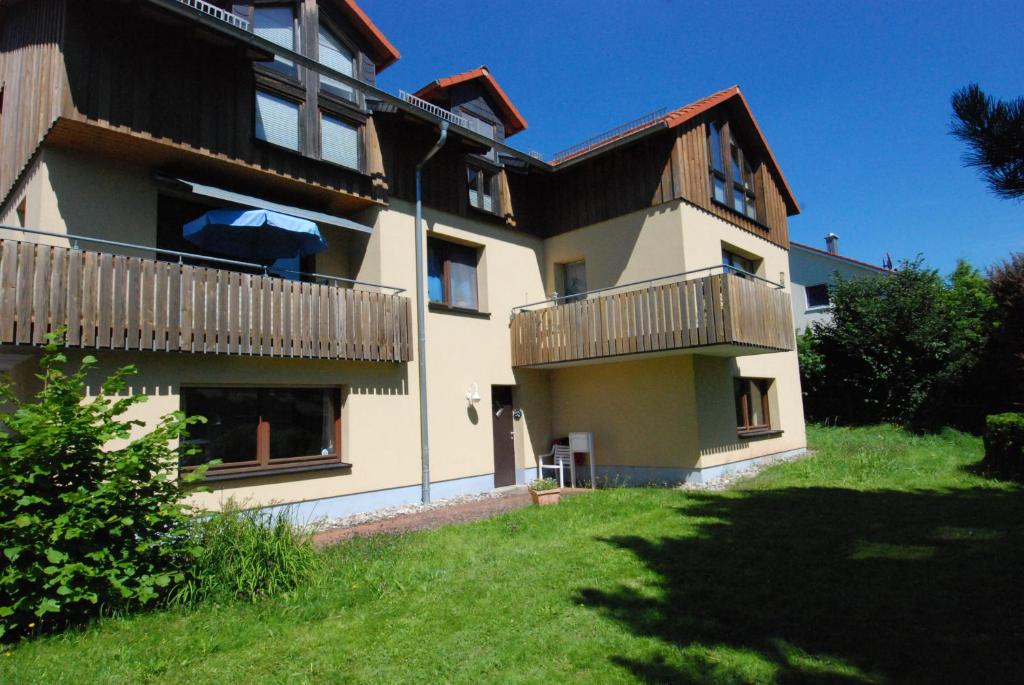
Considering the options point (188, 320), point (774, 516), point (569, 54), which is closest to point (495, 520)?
point (774, 516)

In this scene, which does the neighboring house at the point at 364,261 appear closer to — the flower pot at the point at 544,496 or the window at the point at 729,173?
the window at the point at 729,173

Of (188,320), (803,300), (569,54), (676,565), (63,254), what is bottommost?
(676,565)

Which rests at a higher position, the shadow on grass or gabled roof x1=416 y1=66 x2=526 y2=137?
gabled roof x1=416 y1=66 x2=526 y2=137

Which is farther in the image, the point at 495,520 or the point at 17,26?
the point at 17,26

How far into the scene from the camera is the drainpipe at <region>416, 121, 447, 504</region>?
11.7 m

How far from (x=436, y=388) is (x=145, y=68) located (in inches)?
279

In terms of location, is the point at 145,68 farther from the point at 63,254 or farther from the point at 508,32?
the point at 508,32

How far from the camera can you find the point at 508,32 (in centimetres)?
1108

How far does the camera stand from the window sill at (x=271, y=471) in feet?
30.1

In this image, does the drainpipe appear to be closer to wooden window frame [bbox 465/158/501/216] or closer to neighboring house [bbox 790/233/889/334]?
wooden window frame [bbox 465/158/501/216]

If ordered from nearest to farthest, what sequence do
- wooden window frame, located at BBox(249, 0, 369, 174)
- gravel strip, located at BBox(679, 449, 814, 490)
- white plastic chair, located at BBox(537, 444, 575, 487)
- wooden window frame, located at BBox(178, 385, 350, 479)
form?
1. wooden window frame, located at BBox(178, 385, 350, 479)
2. wooden window frame, located at BBox(249, 0, 369, 174)
3. gravel strip, located at BBox(679, 449, 814, 490)
4. white plastic chair, located at BBox(537, 444, 575, 487)

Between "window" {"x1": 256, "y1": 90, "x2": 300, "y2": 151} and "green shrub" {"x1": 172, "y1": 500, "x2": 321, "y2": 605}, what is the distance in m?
6.81

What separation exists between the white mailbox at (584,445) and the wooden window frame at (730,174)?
6161mm

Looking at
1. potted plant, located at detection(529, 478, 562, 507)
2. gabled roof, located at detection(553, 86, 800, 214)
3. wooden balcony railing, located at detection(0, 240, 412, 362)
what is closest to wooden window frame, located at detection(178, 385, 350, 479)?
wooden balcony railing, located at detection(0, 240, 412, 362)
